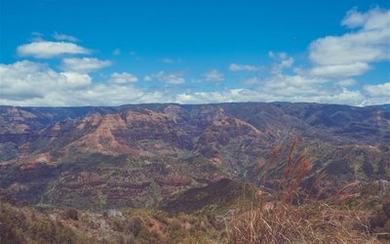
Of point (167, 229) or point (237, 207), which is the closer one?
point (237, 207)

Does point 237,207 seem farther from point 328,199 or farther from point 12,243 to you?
point 12,243

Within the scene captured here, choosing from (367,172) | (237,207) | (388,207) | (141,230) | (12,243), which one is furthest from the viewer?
(367,172)

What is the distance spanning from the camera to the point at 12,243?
22.2 m

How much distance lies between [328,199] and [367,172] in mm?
194650

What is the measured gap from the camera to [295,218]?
6.01 m

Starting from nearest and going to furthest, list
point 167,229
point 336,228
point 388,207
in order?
point 336,228 < point 388,207 < point 167,229

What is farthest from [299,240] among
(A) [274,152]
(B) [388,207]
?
(B) [388,207]

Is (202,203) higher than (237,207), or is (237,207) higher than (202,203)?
(237,207)

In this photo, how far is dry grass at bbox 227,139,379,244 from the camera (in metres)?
5.66

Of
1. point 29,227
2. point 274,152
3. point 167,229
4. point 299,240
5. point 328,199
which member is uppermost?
point 274,152

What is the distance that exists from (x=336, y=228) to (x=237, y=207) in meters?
1.42

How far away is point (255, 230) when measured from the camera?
231 inches

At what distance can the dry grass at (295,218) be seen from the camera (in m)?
5.66

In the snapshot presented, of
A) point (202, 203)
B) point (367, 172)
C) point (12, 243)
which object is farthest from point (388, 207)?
point (367, 172)
